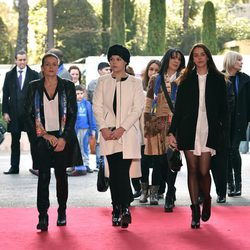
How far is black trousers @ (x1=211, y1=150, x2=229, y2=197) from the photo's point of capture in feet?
38.1

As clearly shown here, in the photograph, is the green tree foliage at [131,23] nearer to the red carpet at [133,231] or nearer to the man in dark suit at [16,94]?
the man in dark suit at [16,94]

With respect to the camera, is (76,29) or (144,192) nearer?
(144,192)

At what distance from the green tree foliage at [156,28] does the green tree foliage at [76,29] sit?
9927 millimetres

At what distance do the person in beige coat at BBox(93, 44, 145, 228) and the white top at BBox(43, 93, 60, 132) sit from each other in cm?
41

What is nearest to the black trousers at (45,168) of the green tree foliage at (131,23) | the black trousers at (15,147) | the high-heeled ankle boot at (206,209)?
the high-heeled ankle boot at (206,209)

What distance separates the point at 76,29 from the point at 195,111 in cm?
4744

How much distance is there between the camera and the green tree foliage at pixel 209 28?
50.1m

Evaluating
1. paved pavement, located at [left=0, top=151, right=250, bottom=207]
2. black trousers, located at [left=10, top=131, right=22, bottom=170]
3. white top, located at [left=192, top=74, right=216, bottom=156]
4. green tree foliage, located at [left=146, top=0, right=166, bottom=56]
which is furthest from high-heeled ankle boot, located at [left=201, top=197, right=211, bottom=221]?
green tree foliage, located at [left=146, top=0, right=166, bottom=56]

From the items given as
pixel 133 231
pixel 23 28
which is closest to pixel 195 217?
pixel 133 231

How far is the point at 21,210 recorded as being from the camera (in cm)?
1099

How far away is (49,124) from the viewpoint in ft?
30.7

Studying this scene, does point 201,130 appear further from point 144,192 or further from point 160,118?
point 144,192

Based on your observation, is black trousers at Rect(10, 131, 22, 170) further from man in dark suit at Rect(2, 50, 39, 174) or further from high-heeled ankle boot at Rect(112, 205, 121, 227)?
high-heeled ankle boot at Rect(112, 205, 121, 227)

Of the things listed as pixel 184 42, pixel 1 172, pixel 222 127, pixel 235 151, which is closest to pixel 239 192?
pixel 235 151
